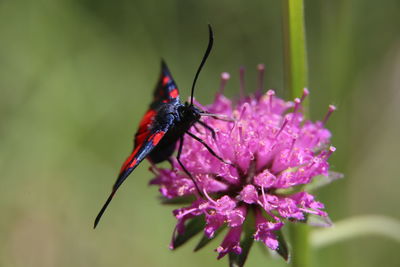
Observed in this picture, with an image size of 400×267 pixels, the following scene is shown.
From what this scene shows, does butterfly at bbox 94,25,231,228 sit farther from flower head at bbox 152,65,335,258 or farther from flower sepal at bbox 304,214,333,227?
flower sepal at bbox 304,214,333,227

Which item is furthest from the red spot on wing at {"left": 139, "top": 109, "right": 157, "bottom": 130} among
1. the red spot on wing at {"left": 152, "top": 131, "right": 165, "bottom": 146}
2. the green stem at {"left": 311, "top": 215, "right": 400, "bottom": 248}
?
the green stem at {"left": 311, "top": 215, "right": 400, "bottom": 248}

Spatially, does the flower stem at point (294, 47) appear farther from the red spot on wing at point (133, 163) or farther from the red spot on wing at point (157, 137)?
the red spot on wing at point (133, 163)

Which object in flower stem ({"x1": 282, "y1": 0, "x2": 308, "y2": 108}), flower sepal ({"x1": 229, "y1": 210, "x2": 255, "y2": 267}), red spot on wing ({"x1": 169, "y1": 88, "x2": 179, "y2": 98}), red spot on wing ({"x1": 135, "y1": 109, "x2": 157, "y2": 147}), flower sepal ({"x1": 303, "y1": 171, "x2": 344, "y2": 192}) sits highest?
flower stem ({"x1": 282, "y1": 0, "x2": 308, "y2": 108})

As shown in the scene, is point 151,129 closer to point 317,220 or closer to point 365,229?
point 317,220

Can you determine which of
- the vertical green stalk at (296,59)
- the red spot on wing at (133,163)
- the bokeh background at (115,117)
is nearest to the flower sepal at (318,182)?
the vertical green stalk at (296,59)

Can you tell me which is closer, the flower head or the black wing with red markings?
the black wing with red markings

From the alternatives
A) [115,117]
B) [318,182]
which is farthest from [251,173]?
[115,117]
